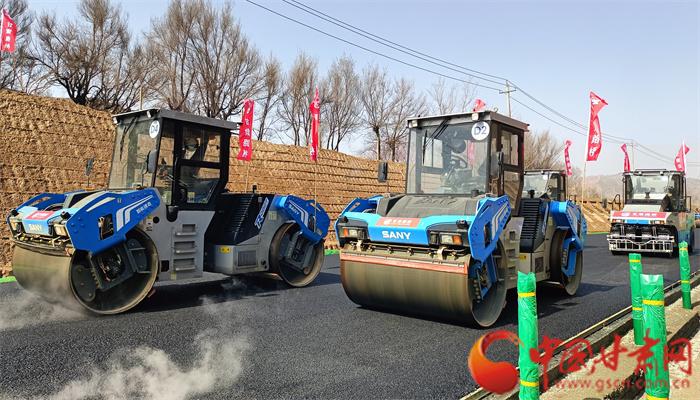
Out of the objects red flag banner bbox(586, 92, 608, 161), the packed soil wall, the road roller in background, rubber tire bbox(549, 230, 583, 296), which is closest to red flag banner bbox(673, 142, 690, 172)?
red flag banner bbox(586, 92, 608, 161)

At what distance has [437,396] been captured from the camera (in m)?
3.50

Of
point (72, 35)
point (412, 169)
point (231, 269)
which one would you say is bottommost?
point (231, 269)

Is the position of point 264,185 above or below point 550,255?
above

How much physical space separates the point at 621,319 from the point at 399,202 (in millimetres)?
2825

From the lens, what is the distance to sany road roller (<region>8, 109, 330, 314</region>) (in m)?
5.65

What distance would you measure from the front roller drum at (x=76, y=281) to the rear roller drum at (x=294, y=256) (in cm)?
202

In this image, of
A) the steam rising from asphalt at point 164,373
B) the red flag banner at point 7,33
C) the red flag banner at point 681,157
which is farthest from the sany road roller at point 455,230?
the red flag banner at point 681,157

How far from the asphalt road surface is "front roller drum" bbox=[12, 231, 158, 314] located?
0.19 metres

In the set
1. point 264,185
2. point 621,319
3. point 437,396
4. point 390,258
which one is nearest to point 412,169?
point 390,258

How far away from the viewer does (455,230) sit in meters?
4.95

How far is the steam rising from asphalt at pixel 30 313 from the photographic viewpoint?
5.32 metres

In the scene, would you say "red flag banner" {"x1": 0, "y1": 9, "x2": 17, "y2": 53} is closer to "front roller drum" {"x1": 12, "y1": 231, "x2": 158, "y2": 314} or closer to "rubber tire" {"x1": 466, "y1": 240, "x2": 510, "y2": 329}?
"front roller drum" {"x1": 12, "y1": 231, "x2": 158, "y2": 314}

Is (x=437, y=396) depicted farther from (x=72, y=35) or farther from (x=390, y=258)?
(x=72, y=35)
